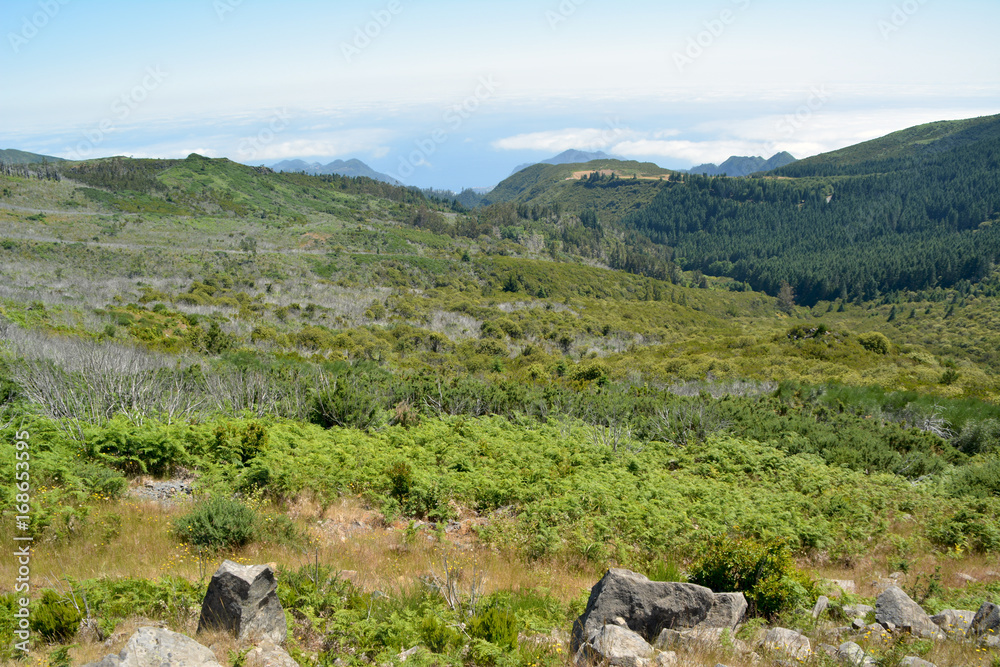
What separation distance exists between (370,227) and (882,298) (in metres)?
110

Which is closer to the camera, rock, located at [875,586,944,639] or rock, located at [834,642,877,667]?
rock, located at [834,642,877,667]

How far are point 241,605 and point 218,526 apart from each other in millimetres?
2074

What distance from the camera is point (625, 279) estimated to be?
85812 millimetres

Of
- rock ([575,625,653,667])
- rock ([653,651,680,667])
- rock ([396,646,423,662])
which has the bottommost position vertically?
rock ([653,651,680,667])

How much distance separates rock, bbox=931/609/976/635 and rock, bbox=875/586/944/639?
6cm

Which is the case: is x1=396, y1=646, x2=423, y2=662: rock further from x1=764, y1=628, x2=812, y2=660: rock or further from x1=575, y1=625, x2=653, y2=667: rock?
x1=764, y1=628, x2=812, y2=660: rock

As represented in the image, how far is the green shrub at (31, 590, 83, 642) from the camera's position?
4.11 metres

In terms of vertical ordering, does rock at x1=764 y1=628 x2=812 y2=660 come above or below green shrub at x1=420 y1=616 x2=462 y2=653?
below

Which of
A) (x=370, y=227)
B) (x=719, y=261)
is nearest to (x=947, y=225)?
(x=719, y=261)

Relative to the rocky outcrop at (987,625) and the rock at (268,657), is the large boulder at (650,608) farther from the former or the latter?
the rock at (268,657)

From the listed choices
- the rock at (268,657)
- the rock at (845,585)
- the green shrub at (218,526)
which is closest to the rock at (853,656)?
the rock at (845,585)

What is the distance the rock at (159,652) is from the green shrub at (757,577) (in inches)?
188

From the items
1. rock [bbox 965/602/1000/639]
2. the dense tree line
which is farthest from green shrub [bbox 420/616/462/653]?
the dense tree line

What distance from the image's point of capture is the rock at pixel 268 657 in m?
4.12
